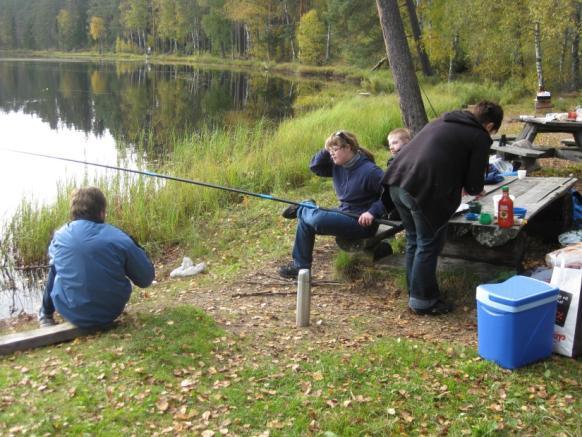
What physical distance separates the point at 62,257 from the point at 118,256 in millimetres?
373

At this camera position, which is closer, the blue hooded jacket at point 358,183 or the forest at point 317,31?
the blue hooded jacket at point 358,183

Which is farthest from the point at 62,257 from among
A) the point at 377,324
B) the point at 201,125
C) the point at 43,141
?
the point at 201,125

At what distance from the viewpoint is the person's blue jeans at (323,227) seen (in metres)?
5.13

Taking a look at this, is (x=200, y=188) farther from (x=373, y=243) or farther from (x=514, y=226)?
(x=514, y=226)

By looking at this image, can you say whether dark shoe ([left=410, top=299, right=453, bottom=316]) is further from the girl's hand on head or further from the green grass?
the girl's hand on head

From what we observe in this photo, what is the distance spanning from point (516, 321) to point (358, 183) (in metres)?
1.95

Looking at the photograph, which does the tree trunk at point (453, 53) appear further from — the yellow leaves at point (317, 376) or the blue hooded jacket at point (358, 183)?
the yellow leaves at point (317, 376)

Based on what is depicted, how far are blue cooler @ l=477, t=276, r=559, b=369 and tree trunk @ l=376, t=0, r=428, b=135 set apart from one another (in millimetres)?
5835

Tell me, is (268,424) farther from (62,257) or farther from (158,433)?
(62,257)

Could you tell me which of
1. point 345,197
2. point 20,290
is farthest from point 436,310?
point 20,290

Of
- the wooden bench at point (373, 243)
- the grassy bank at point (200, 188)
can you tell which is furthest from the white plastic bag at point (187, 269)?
the wooden bench at point (373, 243)

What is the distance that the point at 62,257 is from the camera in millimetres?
4262

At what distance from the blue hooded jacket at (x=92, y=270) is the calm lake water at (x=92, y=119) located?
299 cm

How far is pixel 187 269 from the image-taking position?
682 centimetres
